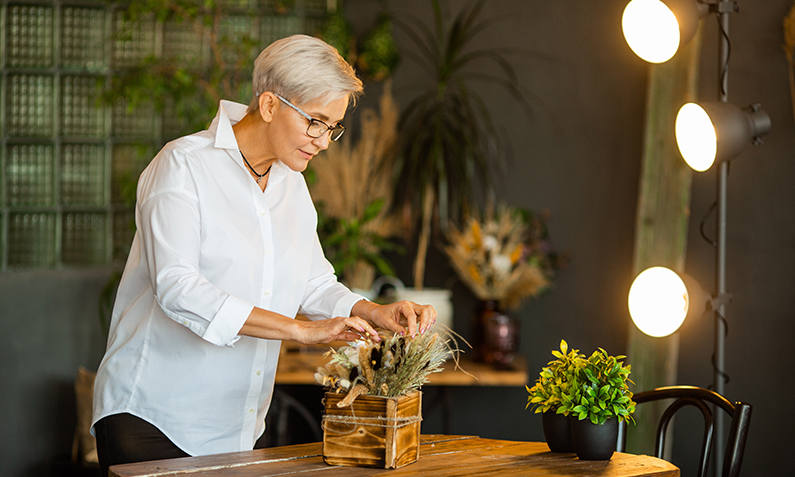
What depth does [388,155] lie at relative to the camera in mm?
3445

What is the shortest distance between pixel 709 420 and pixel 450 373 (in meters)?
1.30

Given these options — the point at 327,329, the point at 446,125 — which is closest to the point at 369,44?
the point at 446,125

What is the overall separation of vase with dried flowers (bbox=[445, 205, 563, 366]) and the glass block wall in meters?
1.51

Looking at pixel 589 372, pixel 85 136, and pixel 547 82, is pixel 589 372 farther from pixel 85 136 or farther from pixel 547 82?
pixel 85 136

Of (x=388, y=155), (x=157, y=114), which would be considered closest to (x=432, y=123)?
(x=388, y=155)

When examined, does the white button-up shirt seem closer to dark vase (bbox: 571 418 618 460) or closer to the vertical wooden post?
dark vase (bbox: 571 418 618 460)

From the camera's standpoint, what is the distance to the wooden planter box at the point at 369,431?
1.44 meters

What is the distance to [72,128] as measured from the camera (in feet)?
11.4

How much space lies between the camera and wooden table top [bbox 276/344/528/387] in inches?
114

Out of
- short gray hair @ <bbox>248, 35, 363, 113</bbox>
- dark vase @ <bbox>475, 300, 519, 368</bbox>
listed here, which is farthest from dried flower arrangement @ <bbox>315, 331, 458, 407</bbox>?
dark vase @ <bbox>475, 300, 519, 368</bbox>

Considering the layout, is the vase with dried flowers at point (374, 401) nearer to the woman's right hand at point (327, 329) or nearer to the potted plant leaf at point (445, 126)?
the woman's right hand at point (327, 329)

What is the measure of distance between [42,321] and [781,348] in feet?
10.7

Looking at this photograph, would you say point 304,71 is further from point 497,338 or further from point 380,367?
point 497,338

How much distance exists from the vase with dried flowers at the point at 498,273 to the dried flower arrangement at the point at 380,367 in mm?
1593
